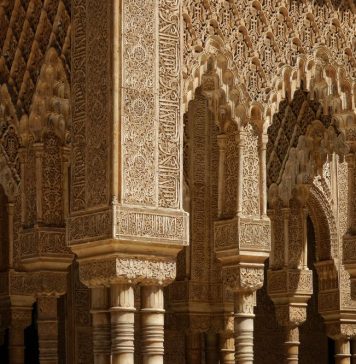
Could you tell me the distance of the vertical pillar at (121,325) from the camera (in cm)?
1062

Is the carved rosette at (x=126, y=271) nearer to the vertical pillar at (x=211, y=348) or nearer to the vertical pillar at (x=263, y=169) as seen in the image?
the vertical pillar at (x=263, y=169)

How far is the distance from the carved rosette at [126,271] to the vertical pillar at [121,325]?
0.35 feet

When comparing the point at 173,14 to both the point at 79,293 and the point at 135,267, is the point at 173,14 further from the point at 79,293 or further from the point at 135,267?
the point at 79,293

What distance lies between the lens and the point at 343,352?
667 inches

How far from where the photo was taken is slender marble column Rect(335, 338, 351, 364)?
55.5ft

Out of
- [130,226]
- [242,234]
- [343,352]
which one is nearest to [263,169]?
[242,234]

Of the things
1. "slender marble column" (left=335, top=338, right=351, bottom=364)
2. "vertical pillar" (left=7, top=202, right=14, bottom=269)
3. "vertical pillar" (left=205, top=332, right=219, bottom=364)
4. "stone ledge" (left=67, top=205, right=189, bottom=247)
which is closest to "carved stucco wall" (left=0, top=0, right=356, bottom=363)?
"stone ledge" (left=67, top=205, right=189, bottom=247)

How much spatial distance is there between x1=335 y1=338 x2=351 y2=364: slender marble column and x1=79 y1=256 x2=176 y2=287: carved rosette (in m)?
6.47

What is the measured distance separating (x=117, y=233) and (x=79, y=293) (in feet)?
18.9

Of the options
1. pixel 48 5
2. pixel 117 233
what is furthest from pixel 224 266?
pixel 48 5

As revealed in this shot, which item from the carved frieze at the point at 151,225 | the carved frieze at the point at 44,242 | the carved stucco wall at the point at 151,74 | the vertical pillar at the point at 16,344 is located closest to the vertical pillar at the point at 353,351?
the vertical pillar at the point at 16,344

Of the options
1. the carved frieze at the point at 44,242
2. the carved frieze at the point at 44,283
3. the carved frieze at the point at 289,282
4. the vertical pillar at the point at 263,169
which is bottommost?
the carved frieze at the point at 44,283

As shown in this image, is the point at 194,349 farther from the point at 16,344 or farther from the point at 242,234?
the point at 242,234

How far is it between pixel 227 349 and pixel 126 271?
17.0 ft
